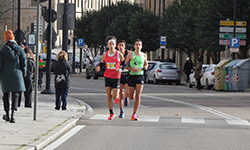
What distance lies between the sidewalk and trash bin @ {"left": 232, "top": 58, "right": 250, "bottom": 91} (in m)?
14.8

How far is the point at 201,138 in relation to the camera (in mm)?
11508

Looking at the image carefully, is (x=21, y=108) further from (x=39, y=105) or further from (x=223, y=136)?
(x=223, y=136)

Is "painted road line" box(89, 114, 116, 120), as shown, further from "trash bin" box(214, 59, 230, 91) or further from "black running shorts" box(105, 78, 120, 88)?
"trash bin" box(214, 59, 230, 91)

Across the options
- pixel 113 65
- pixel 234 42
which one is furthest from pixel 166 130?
pixel 234 42

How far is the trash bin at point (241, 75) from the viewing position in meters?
31.2

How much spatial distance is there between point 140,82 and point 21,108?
4.08 m

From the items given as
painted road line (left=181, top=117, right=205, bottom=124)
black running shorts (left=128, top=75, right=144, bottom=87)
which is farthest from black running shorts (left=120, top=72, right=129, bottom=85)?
painted road line (left=181, top=117, right=205, bottom=124)

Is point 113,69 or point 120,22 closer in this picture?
point 113,69

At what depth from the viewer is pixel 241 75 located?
31.4 metres

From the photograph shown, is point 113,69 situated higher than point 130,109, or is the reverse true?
point 113,69

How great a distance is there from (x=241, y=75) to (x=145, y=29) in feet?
105

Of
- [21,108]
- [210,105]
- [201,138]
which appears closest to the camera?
[201,138]

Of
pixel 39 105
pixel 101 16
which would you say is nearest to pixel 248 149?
pixel 39 105

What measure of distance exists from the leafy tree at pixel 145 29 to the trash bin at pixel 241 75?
3106cm
